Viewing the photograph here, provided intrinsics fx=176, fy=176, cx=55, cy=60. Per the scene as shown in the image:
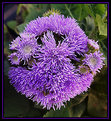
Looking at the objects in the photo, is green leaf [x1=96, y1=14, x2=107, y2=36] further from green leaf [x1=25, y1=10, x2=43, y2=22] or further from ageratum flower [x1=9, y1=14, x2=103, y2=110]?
green leaf [x1=25, y1=10, x2=43, y2=22]

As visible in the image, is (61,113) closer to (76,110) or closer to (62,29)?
(76,110)

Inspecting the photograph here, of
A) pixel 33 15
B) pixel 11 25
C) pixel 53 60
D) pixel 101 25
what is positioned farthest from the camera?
pixel 11 25

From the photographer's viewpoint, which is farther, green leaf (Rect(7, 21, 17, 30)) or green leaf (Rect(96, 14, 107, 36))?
green leaf (Rect(7, 21, 17, 30))

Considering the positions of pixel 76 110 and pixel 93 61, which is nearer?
pixel 93 61

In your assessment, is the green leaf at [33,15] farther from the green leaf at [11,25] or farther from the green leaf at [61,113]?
the green leaf at [61,113]

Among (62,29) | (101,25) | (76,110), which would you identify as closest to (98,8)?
(101,25)

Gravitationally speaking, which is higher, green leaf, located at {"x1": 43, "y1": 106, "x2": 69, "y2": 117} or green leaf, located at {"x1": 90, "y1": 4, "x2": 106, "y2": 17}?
green leaf, located at {"x1": 90, "y1": 4, "x2": 106, "y2": 17}

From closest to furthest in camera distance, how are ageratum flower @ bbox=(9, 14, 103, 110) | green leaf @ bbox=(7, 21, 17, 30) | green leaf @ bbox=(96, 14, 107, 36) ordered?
ageratum flower @ bbox=(9, 14, 103, 110), green leaf @ bbox=(96, 14, 107, 36), green leaf @ bbox=(7, 21, 17, 30)

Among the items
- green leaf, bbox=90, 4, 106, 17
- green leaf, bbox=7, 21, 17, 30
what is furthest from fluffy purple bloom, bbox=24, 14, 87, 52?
green leaf, bbox=7, 21, 17, 30
